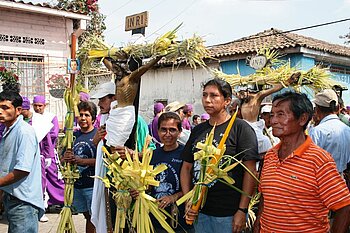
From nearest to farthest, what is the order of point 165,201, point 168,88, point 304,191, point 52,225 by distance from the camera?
point 304,191 → point 165,201 → point 52,225 → point 168,88

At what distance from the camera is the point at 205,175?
113 inches

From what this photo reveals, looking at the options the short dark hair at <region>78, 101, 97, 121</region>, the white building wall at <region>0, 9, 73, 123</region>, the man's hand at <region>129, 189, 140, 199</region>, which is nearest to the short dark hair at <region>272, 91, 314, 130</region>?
the man's hand at <region>129, 189, 140, 199</region>

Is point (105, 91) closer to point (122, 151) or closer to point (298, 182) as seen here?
point (122, 151)

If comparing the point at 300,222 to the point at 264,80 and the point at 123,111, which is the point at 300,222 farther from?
the point at 264,80

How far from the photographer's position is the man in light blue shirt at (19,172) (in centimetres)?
333

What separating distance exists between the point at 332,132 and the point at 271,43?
378 inches

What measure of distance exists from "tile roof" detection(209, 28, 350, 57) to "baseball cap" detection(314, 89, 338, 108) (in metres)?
8.88

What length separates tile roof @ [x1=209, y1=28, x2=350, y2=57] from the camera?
13.9m

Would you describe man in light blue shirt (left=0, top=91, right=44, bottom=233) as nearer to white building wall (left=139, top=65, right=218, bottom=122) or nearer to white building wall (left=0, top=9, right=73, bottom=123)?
white building wall (left=0, top=9, right=73, bottom=123)

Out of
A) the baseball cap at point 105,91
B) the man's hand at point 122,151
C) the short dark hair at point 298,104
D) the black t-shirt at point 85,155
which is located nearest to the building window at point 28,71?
the black t-shirt at point 85,155

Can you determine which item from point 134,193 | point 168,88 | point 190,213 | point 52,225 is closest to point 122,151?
point 134,193

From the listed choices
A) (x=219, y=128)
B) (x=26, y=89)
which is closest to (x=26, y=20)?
(x=26, y=89)

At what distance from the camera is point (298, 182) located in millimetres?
2430

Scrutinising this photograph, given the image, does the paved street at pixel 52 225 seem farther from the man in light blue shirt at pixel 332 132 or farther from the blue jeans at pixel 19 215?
the man in light blue shirt at pixel 332 132
